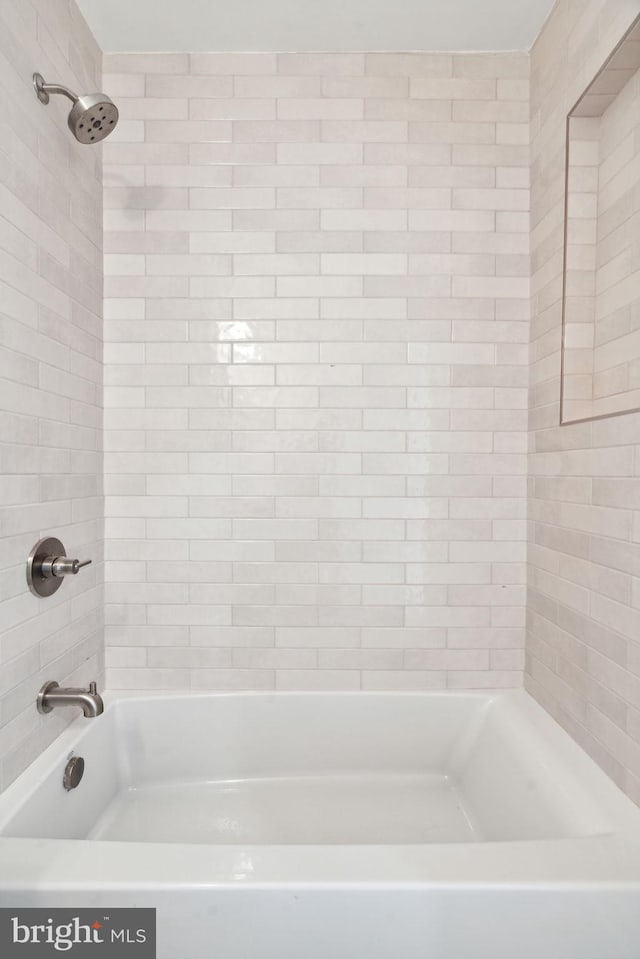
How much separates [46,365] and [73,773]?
1084 mm

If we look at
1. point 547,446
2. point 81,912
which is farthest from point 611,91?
point 81,912

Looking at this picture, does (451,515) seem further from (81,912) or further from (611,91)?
(81,912)

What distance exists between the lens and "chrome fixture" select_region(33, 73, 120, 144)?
1479 mm

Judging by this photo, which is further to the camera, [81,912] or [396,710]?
[396,710]

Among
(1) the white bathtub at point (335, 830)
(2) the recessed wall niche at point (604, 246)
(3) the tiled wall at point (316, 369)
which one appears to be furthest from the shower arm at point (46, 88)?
(1) the white bathtub at point (335, 830)

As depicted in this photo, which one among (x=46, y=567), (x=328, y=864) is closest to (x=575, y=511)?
(x=328, y=864)

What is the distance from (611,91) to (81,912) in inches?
86.2

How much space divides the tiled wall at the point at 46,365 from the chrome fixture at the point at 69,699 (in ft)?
0.10

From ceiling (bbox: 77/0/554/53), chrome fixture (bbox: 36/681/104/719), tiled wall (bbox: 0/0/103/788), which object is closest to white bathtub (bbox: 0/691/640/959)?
chrome fixture (bbox: 36/681/104/719)

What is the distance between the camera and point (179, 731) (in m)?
1.90

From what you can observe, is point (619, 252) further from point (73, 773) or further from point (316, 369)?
point (73, 773)

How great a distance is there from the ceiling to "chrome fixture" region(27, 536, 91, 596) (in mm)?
1618

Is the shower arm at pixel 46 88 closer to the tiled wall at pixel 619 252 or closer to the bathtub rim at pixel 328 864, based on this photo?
the tiled wall at pixel 619 252

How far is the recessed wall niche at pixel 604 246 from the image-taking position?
4.53 ft
